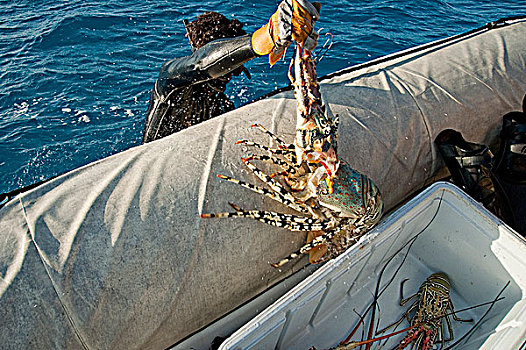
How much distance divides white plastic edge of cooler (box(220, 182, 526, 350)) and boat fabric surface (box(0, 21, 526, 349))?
1.05ft

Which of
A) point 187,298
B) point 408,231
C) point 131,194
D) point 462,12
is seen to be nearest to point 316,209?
point 408,231

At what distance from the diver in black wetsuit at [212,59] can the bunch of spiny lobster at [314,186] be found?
0.15 meters

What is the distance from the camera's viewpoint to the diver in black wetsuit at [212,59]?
2287 millimetres

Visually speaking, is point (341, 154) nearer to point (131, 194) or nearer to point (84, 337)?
point (131, 194)

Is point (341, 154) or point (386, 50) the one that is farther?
point (386, 50)

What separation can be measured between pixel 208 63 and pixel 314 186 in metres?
1.22

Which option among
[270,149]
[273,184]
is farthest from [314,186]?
[270,149]

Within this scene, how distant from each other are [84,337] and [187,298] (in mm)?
532

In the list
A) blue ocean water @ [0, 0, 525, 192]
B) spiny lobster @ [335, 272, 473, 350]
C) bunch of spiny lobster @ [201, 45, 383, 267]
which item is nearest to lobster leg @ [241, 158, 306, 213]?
bunch of spiny lobster @ [201, 45, 383, 267]

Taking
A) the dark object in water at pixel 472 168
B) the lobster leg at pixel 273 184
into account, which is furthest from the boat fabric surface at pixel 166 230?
the dark object in water at pixel 472 168

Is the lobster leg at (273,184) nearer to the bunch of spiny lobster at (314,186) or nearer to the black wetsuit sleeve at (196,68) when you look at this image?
the bunch of spiny lobster at (314,186)

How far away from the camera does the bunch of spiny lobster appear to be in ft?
7.93

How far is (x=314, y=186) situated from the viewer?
248 centimetres

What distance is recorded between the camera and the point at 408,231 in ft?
9.24
